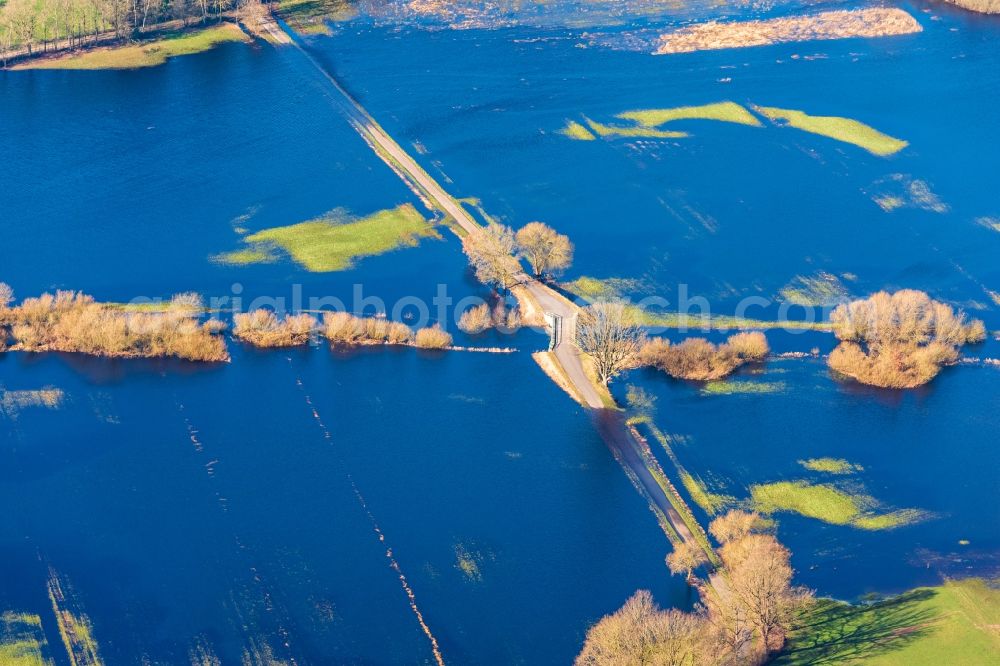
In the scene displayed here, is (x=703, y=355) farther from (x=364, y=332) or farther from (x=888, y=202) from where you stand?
(x=888, y=202)

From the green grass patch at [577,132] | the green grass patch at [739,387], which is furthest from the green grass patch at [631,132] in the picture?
the green grass patch at [739,387]

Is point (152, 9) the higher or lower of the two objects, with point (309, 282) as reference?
higher

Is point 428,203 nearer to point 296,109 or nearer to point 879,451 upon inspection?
point 296,109

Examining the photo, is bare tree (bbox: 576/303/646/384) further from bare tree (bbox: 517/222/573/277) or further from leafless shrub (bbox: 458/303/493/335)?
bare tree (bbox: 517/222/573/277)

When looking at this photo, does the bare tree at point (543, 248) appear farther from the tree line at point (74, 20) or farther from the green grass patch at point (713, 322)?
the tree line at point (74, 20)

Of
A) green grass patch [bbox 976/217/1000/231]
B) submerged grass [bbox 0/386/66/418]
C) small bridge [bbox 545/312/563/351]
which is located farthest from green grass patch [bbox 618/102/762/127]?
submerged grass [bbox 0/386/66/418]

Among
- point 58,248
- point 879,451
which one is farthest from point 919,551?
point 58,248

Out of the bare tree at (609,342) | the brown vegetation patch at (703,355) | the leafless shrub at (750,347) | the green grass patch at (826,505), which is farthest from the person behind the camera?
the leafless shrub at (750,347)
